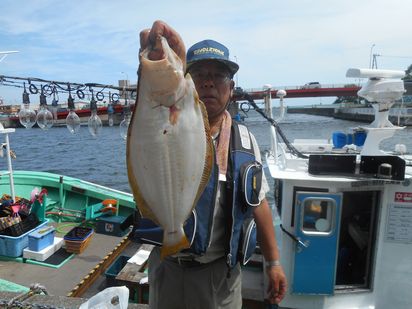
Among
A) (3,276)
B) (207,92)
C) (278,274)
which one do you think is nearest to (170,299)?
(278,274)

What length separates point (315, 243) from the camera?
434 cm

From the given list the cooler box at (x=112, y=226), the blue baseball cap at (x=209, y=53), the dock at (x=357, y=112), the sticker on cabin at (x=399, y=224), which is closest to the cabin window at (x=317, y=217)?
the sticker on cabin at (x=399, y=224)

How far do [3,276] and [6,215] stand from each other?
147cm

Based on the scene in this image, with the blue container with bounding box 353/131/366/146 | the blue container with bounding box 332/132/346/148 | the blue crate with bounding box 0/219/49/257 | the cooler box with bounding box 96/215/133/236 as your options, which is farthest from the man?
the cooler box with bounding box 96/215/133/236

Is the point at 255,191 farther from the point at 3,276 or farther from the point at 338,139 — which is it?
the point at 3,276

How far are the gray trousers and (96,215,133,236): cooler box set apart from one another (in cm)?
560

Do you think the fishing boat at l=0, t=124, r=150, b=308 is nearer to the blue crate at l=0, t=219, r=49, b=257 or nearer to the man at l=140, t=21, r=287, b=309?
the blue crate at l=0, t=219, r=49, b=257

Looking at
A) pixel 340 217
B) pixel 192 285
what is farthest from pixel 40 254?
pixel 340 217

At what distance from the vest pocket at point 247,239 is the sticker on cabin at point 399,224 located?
9.33 feet

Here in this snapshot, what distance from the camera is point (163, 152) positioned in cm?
152

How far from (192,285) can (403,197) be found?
10.9 ft

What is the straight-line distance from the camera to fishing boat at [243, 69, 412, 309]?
409 cm

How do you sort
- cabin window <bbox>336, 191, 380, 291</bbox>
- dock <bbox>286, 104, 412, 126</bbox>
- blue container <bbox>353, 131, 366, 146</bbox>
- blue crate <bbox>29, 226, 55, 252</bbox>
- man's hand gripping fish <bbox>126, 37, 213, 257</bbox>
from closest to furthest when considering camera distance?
man's hand gripping fish <bbox>126, 37, 213, 257</bbox>
cabin window <bbox>336, 191, 380, 291</bbox>
blue container <bbox>353, 131, 366, 146</bbox>
blue crate <bbox>29, 226, 55, 252</bbox>
dock <bbox>286, 104, 412, 126</bbox>

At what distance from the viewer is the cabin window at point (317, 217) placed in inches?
169
